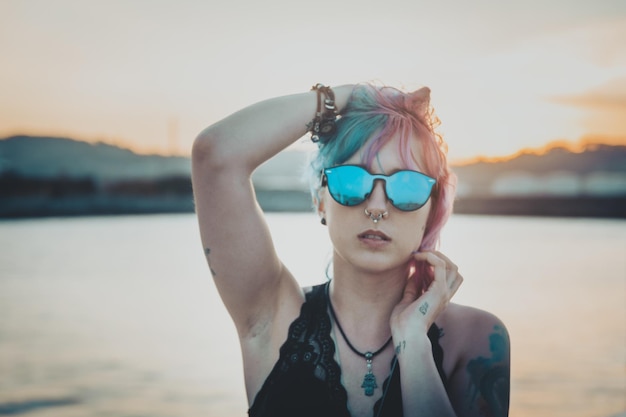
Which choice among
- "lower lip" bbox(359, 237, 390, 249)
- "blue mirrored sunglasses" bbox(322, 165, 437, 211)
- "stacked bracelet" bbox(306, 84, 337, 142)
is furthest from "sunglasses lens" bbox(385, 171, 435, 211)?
"stacked bracelet" bbox(306, 84, 337, 142)

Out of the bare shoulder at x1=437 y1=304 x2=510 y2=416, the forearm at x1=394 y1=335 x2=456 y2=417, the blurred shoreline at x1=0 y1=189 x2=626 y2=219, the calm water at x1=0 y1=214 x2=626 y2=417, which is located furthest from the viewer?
the blurred shoreline at x1=0 y1=189 x2=626 y2=219

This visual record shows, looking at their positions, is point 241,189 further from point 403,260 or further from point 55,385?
point 55,385

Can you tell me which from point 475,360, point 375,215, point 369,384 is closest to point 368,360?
point 369,384

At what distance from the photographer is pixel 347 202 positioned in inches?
71.2

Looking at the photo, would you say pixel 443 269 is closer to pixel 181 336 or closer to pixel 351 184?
pixel 351 184

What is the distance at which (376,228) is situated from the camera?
1.81 m

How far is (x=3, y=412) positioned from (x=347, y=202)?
187 inches

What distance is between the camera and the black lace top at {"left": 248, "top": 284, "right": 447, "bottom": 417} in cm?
178

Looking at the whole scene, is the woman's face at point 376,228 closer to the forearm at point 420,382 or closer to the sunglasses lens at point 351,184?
the sunglasses lens at point 351,184

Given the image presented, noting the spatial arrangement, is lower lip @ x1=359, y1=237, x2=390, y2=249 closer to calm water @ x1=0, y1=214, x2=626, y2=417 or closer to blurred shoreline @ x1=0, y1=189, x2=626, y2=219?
calm water @ x1=0, y1=214, x2=626, y2=417

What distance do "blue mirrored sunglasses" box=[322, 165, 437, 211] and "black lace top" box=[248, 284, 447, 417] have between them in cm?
38

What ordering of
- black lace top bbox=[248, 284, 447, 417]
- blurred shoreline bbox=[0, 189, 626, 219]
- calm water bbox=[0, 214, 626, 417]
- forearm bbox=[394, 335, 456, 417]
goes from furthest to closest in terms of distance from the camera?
blurred shoreline bbox=[0, 189, 626, 219], calm water bbox=[0, 214, 626, 417], black lace top bbox=[248, 284, 447, 417], forearm bbox=[394, 335, 456, 417]

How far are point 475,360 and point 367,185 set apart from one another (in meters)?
0.59

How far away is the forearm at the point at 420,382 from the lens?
65.9 inches
